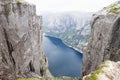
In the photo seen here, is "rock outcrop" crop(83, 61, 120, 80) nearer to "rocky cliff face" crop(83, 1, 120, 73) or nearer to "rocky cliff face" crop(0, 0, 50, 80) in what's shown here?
"rocky cliff face" crop(83, 1, 120, 73)

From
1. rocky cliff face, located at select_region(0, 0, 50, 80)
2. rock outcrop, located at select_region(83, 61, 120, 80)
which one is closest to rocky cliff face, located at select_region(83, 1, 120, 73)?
rocky cliff face, located at select_region(0, 0, 50, 80)

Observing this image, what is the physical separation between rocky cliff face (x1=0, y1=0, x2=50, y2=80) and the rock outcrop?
47420 millimetres

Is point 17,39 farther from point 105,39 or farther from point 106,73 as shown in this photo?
point 106,73

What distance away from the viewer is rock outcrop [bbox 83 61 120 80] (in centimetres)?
3322

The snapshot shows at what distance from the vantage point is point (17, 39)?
283 ft

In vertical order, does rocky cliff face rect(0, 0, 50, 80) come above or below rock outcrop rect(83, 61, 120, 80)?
below

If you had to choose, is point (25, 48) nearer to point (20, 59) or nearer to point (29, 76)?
point (20, 59)

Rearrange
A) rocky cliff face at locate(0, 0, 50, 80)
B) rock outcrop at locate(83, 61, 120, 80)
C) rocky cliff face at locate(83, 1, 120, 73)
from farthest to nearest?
rocky cliff face at locate(0, 0, 50, 80)
rocky cliff face at locate(83, 1, 120, 73)
rock outcrop at locate(83, 61, 120, 80)

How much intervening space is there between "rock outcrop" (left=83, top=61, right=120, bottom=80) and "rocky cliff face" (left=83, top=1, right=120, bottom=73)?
28665mm

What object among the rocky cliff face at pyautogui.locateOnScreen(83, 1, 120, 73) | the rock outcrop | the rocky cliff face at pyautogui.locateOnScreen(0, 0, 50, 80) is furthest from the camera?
the rocky cliff face at pyautogui.locateOnScreen(0, 0, 50, 80)

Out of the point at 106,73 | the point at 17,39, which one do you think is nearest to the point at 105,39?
the point at 17,39

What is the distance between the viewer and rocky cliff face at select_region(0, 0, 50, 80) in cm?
7881

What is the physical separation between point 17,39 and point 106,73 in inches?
2245

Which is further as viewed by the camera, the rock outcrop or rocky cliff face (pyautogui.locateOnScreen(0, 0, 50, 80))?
rocky cliff face (pyautogui.locateOnScreen(0, 0, 50, 80))
